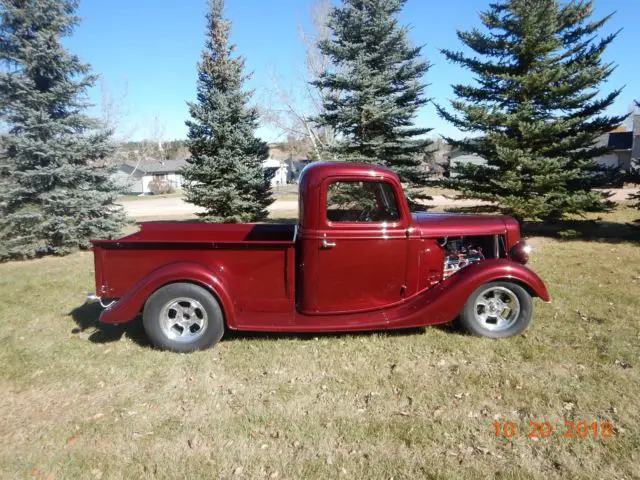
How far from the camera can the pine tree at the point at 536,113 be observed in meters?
9.86

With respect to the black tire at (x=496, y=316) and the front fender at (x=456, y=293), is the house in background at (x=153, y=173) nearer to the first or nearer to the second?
the front fender at (x=456, y=293)

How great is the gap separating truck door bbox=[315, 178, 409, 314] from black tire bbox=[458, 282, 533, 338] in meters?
0.77

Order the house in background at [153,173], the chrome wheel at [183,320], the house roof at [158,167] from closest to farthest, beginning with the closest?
the chrome wheel at [183,320]
the house in background at [153,173]
the house roof at [158,167]

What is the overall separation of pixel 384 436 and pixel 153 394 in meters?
2.09

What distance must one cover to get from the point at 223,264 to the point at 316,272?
100 centimetres

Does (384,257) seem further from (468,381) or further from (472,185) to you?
(472,185)

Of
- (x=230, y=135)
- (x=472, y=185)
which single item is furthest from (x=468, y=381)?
(x=230, y=135)

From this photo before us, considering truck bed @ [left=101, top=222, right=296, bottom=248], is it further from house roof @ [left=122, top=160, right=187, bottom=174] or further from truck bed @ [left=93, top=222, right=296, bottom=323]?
house roof @ [left=122, top=160, right=187, bottom=174]

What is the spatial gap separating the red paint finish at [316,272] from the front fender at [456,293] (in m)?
0.01

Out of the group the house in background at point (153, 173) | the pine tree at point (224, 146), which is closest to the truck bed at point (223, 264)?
the pine tree at point (224, 146)

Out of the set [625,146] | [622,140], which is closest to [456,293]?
[625,146]

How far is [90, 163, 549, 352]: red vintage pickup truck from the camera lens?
14.0ft

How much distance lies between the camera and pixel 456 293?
14.2 ft

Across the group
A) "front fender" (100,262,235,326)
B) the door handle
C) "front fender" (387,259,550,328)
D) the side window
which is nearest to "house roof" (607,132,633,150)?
"front fender" (387,259,550,328)
